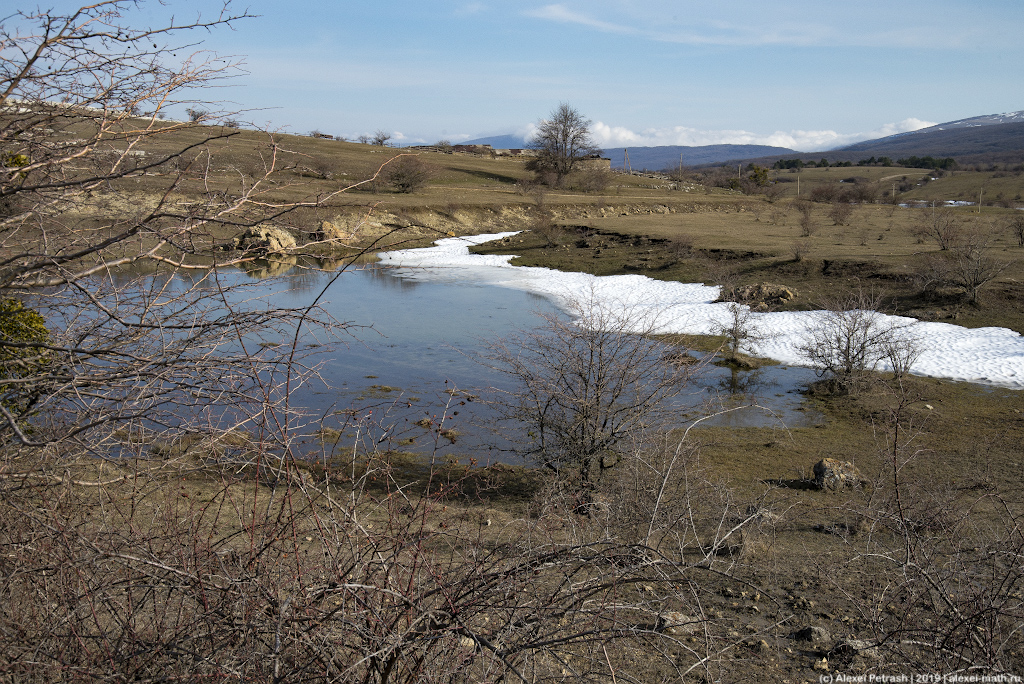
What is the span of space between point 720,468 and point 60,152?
8.81 meters

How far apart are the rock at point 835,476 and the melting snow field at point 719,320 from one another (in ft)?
11.6

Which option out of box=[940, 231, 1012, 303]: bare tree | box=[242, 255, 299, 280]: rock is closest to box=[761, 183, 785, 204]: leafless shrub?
box=[940, 231, 1012, 303]: bare tree

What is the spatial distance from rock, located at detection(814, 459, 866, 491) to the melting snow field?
355 centimetres

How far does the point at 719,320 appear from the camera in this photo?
18.9 metres

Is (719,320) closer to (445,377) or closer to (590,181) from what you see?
(445,377)

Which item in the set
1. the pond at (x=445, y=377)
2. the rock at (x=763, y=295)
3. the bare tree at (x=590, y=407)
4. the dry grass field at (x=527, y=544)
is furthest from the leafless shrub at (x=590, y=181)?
the bare tree at (x=590, y=407)

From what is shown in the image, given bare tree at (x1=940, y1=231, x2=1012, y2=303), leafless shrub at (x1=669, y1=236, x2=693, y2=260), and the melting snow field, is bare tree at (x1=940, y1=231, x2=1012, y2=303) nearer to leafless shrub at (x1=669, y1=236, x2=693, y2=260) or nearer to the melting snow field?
the melting snow field


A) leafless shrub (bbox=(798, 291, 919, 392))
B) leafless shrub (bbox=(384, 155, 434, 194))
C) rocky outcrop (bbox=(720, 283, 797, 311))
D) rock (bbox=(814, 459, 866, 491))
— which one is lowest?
rock (bbox=(814, 459, 866, 491))

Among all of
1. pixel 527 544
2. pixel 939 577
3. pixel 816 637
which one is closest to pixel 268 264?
pixel 527 544

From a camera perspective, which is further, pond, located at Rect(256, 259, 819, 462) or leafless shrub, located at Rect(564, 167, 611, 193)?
leafless shrub, located at Rect(564, 167, 611, 193)

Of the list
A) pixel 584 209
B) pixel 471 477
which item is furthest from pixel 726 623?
pixel 584 209

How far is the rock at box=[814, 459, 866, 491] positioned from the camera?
343 inches

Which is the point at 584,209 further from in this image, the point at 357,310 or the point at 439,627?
the point at 439,627

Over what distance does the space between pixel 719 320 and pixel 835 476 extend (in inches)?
414
